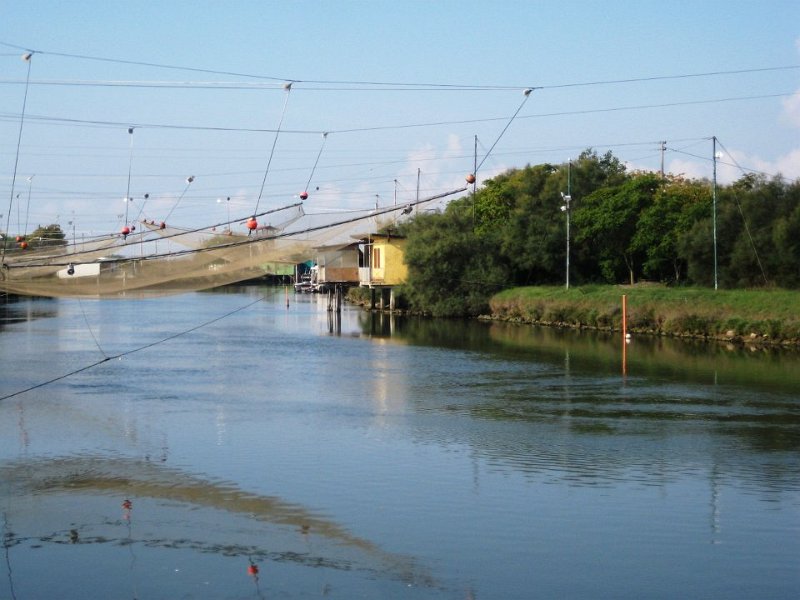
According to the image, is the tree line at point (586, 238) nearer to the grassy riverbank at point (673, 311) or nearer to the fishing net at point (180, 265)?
the grassy riverbank at point (673, 311)

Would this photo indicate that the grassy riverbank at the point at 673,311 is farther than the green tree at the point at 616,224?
No

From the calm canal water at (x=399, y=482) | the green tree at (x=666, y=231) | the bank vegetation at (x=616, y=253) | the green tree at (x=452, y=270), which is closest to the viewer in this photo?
the calm canal water at (x=399, y=482)

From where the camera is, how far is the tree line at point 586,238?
186 feet

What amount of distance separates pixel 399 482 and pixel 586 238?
50528 mm

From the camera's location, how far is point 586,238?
66062mm

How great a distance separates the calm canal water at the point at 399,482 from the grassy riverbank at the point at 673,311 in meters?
10.7

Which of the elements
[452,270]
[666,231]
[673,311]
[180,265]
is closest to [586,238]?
[666,231]

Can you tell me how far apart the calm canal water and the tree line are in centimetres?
2201

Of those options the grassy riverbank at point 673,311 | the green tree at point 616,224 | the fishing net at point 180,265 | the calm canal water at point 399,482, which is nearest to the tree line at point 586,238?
the green tree at point 616,224

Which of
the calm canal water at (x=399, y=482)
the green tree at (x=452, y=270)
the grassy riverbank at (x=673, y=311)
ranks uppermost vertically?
the green tree at (x=452, y=270)

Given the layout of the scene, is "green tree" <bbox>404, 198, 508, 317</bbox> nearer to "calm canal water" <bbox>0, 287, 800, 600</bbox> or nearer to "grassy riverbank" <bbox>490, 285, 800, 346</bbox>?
"grassy riverbank" <bbox>490, 285, 800, 346</bbox>

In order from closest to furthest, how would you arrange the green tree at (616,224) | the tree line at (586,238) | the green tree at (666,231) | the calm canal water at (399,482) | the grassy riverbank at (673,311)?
the calm canal water at (399,482) < the grassy riverbank at (673,311) < the tree line at (586,238) < the green tree at (666,231) < the green tree at (616,224)

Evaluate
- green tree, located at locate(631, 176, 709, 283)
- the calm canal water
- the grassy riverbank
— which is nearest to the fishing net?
the calm canal water

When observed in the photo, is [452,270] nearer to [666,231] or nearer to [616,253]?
[616,253]
